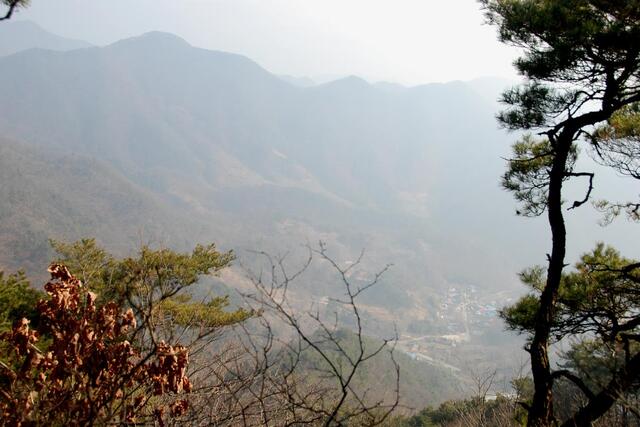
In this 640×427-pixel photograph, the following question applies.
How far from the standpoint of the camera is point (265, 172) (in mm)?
161875

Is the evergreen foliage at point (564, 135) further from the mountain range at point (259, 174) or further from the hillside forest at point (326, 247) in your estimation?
the mountain range at point (259, 174)

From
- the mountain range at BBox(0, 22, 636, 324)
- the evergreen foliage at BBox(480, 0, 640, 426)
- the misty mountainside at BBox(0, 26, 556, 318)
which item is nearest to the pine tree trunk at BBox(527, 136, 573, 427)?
the evergreen foliage at BBox(480, 0, 640, 426)

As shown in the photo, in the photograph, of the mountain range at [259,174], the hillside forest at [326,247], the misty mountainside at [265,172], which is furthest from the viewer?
the misty mountainside at [265,172]

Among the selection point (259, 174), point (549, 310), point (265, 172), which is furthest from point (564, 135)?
point (265, 172)

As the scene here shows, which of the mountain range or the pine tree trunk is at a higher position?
the mountain range

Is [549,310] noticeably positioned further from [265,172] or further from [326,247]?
[265,172]

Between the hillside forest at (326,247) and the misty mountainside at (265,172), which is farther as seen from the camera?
the misty mountainside at (265,172)

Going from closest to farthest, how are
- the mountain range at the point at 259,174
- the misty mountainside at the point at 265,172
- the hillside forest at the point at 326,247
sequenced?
1. the hillside forest at the point at 326,247
2. the mountain range at the point at 259,174
3. the misty mountainside at the point at 265,172

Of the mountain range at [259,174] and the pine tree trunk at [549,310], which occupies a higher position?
the mountain range at [259,174]

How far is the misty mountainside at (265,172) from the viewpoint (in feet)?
290

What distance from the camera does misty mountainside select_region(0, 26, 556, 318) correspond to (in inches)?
3474

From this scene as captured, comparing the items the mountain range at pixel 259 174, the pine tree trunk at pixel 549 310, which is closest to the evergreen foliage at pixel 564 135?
the pine tree trunk at pixel 549 310

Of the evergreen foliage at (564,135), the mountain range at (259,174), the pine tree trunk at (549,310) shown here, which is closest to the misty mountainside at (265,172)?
the mountain range at (259,174)

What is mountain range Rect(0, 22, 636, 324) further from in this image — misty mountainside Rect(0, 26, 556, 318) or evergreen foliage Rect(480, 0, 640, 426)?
evergreen foliage Rect(480, 0, 640, 426)
